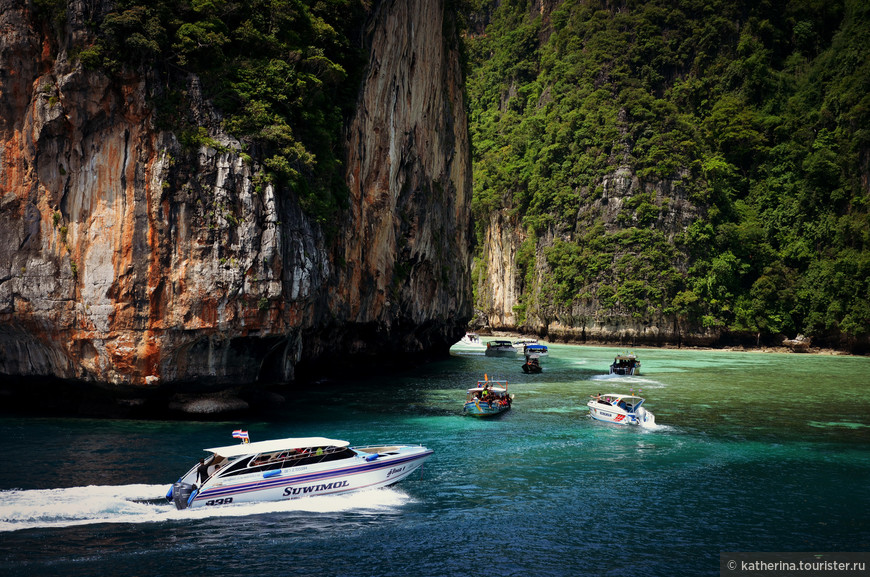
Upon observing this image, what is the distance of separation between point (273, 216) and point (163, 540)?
1820 cm

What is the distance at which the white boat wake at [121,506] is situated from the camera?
58.7 feet

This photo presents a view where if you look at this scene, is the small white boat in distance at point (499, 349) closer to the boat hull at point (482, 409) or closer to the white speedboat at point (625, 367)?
the white speedboat at point (625, 367)

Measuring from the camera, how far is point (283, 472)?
2047cm

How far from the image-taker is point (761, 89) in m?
113

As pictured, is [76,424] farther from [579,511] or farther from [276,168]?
[579,511]

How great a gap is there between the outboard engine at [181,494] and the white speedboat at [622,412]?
23.6 metres

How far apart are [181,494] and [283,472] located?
3.12m

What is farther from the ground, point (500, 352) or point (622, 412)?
point (500, 352)

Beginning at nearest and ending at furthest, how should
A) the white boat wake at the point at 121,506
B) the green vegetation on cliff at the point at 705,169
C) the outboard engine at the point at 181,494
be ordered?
the white boat wake at the point at 121,506, the outboard engine at the point at 181,494, the green vegetation on cliff at the point at 705,169

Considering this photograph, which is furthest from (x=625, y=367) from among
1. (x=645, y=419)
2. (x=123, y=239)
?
(x=123, y=239)

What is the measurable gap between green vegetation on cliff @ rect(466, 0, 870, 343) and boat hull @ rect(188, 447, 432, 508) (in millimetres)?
79562

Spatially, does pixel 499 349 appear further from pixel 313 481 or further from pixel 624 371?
pixel 313 481

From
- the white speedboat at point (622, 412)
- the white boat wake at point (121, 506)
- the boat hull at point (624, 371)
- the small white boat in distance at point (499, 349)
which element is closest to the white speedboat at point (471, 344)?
the small white boat in distance at point (499, 349)

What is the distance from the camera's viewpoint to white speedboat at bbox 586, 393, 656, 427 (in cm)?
3438
